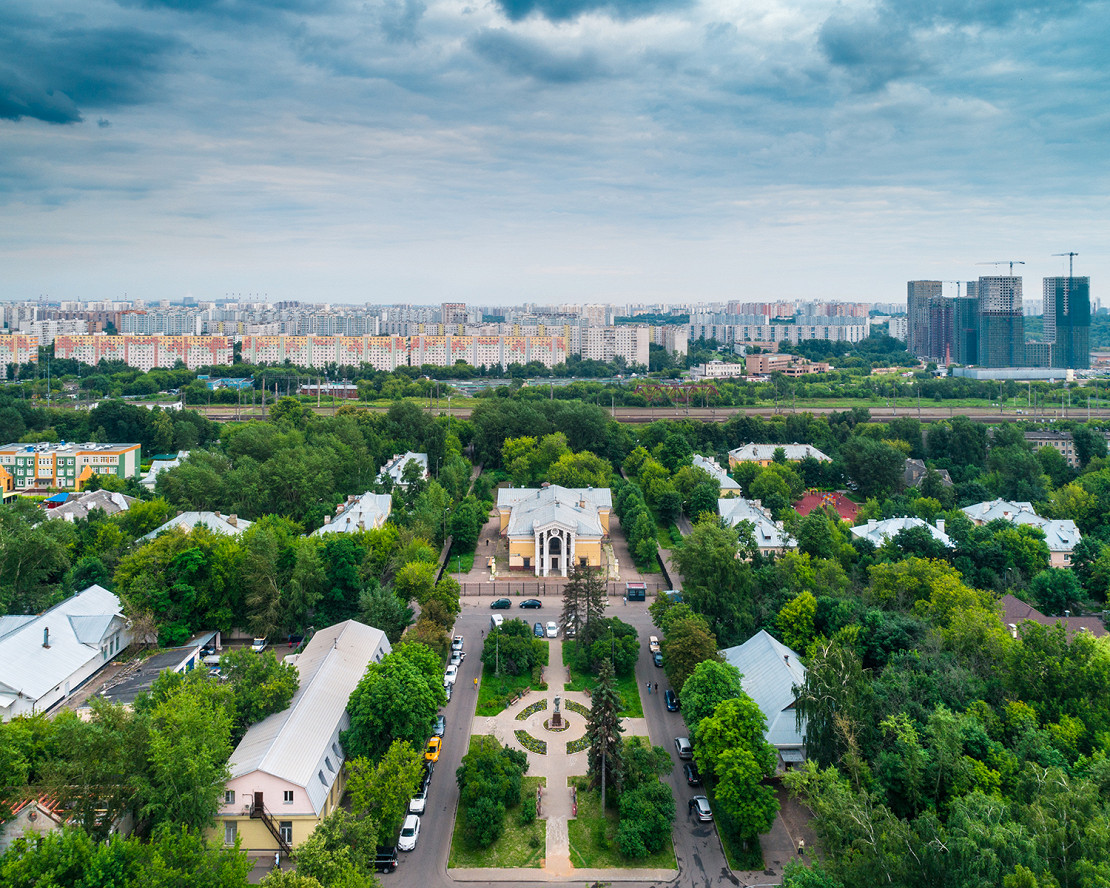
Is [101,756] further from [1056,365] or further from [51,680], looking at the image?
[1056,365]

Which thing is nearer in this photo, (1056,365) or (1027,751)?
(1027,751)

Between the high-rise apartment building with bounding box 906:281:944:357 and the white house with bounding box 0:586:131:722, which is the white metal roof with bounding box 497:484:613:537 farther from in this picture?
the high-rise apartment building with bounding box 906:281:944:357

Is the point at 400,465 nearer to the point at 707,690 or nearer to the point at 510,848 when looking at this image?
the point at 707,690

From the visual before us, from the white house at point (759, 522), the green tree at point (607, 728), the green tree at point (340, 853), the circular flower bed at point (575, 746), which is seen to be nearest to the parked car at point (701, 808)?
the green tree at point (607, 728)

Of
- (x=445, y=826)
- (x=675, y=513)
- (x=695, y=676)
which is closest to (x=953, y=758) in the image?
(x=695, y=676)

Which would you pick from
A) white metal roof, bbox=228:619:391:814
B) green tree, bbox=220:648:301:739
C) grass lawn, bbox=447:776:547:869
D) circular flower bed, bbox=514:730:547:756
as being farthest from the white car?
green tree, bbox=220:648:301:739

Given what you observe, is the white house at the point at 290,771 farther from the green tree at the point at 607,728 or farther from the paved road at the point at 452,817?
the green tree at the point at 607,728

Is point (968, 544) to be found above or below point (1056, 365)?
below
